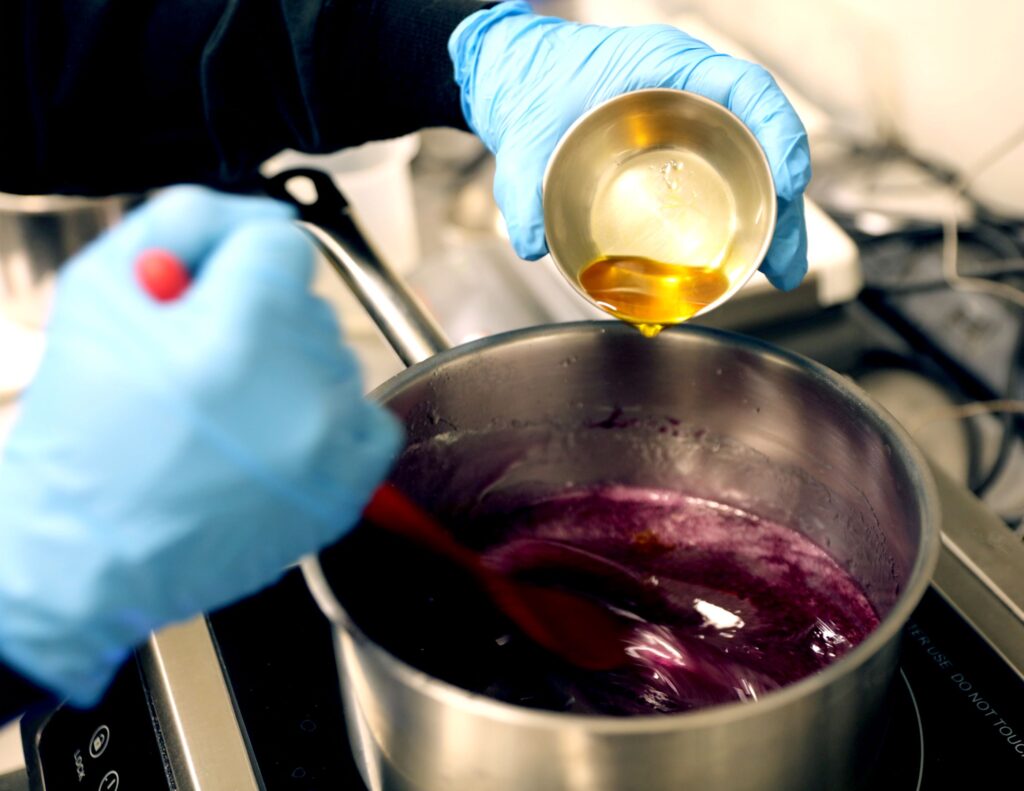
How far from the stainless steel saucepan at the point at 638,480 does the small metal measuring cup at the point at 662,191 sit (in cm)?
8

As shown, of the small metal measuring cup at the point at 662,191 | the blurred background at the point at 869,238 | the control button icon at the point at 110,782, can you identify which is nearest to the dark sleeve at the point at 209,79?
the blurred background at the point at 869,238

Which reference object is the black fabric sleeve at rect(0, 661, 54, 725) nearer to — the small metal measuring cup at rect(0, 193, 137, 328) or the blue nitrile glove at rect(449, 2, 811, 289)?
the blue nitrile glove at rect(449, 2, 811, 289)

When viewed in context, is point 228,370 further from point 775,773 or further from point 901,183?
point 901,183

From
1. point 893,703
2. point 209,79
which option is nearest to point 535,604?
point 893,703

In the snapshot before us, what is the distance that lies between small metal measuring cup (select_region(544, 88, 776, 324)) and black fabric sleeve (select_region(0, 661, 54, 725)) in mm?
462

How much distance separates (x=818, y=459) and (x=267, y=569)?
0.44 meters

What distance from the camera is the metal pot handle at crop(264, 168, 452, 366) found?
2.80 ft

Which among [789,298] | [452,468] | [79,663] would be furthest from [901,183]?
[79,663]

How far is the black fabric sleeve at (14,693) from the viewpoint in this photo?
66 cm

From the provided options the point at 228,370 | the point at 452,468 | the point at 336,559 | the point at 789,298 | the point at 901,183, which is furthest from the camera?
the point at 901,183

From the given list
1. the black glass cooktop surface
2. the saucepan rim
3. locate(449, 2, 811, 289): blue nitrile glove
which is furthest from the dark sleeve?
the black glass cooktop surface

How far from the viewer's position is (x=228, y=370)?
0.50 meters

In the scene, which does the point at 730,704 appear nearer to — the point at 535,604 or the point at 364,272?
the point at 535,604

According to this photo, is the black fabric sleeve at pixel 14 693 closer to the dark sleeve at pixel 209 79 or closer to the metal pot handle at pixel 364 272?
the metal pot handle at pixel 364 272
